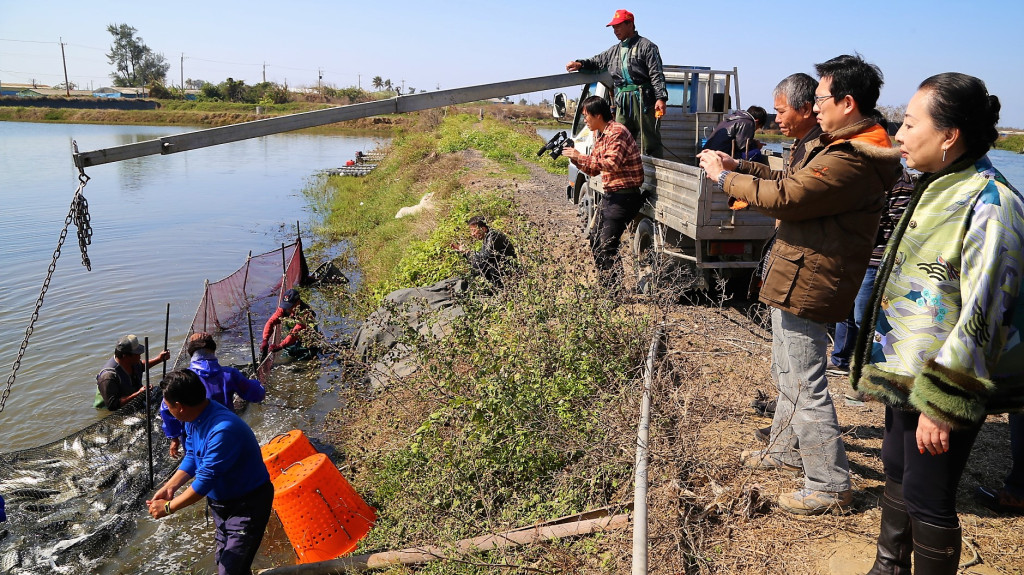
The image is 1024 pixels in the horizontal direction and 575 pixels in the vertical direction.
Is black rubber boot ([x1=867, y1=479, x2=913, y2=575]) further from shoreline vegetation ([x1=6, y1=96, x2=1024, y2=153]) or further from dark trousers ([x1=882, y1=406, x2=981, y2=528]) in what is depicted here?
shoreline vegetation ([x1=6, y1=96, x2=1024, y2=153])

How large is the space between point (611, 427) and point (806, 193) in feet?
5.22

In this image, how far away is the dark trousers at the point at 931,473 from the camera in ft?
6.75

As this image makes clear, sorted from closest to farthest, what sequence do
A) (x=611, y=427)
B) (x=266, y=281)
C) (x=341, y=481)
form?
1. (x=611, y=427)
2. (x=341, y=481)
3. (x=266, y=281)

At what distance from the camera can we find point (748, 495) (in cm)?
314

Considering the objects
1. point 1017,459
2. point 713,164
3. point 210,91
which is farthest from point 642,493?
point 210,91

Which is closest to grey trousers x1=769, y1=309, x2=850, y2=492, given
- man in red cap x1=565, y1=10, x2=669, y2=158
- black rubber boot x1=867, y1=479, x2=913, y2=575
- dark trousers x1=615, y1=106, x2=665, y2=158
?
black rubber boot x1=867, y1=479, x2=913, y2=575

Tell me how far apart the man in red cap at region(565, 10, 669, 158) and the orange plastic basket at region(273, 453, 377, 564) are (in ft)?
15.1

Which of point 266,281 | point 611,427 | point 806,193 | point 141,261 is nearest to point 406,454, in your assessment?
point 611,427

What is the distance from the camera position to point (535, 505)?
3873 millimetres

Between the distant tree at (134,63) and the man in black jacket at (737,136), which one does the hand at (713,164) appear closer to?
the man in black jacket at (737,136)

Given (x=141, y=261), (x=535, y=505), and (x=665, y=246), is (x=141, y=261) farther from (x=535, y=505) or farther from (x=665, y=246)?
(x=535, y=505)

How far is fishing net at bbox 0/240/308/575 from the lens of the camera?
495 cm

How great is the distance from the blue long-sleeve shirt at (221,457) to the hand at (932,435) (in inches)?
128

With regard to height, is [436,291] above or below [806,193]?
below
